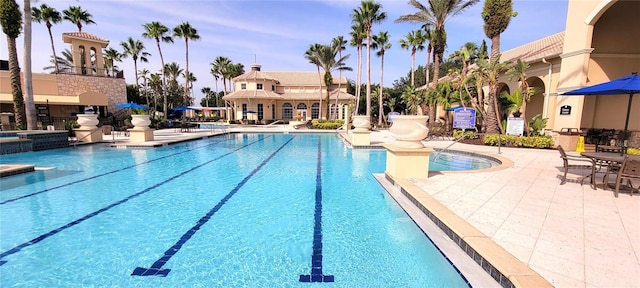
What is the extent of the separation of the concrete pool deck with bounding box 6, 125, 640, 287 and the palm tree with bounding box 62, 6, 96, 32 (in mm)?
38822

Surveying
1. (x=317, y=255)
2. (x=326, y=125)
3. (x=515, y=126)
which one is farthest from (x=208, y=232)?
(x=326, y=125)

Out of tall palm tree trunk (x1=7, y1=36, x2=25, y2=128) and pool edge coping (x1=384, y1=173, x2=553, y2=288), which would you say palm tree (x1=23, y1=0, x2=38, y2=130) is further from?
pool edge coping (x1=384, y1=173, x2=553, y2=288)

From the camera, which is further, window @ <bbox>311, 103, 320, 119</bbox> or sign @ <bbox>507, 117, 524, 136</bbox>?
window @ <bbox>311, 103, 320, 119</bbox>

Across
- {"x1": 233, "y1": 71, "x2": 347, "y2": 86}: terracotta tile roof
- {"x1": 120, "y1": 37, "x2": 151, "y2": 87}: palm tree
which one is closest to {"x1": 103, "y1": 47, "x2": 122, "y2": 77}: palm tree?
{"x1": 120, "y1": 37, "x2": 151, "y2": 87}: palm tree

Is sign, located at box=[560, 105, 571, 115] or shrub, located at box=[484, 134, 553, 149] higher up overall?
sign, located at box=[560, 105, 571, 115]

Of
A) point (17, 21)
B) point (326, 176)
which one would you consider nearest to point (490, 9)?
point (326, 176)

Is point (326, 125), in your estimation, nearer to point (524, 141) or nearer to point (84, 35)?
point (524, 141)

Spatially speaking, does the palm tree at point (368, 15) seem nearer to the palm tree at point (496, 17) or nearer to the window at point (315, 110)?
the palm tree at point (496, 17)

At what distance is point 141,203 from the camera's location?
6.20 meters

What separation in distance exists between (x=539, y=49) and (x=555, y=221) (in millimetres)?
19274

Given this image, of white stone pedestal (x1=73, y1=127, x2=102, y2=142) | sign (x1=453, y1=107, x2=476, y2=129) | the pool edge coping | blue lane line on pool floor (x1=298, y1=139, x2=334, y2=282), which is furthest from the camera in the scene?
sign (x1=453, y1=107, x2=476, y2=129)

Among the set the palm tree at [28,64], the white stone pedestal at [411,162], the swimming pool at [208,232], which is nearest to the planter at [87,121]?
the palm tree at [28,64]

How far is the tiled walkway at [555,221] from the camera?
2.97m

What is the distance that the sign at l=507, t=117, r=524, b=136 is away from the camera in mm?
13812
